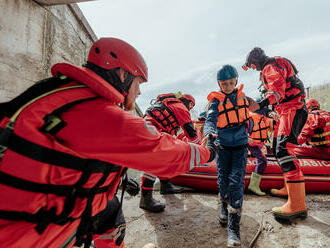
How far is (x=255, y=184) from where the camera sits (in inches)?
166

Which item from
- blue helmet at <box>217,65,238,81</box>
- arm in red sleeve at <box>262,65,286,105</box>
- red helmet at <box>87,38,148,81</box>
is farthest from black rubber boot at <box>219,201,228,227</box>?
red helmet at <box>87,38,148,81</box>

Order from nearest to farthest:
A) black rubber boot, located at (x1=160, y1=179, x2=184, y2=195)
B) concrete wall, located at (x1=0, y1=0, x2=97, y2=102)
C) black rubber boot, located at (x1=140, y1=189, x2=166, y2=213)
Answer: concrete wall, located at (x1=0, y1=0, x2=97, y2=102) < black rubber boot, located at (x1=140, y1=189, x2=166, y2=213) < black rubber boot, located at (x1=160, y1=179, x2=184, y2=195)

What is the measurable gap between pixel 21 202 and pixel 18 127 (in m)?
0.37

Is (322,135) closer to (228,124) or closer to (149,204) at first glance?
(228,124)

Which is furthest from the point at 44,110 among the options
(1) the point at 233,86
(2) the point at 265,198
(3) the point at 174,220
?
(2) the point at 265,198

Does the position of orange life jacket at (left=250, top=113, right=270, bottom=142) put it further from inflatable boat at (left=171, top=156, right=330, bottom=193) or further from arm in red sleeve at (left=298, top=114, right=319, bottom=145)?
arm in red sleeve at (left=298, top=114, right=319, bottom=145)

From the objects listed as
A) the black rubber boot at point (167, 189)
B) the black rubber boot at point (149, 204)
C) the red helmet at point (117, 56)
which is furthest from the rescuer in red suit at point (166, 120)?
the red helmet at point (117, 56)

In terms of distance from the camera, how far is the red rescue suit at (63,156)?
0.91 meters

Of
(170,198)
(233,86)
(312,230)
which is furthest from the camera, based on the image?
(170,198)

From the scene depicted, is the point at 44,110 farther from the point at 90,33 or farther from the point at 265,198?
the point at 265,198

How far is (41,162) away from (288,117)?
327cm

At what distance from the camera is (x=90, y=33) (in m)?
3.88

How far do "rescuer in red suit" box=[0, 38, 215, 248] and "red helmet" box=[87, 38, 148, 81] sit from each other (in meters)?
0.25

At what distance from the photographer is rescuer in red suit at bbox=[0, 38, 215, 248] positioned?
91 cm
